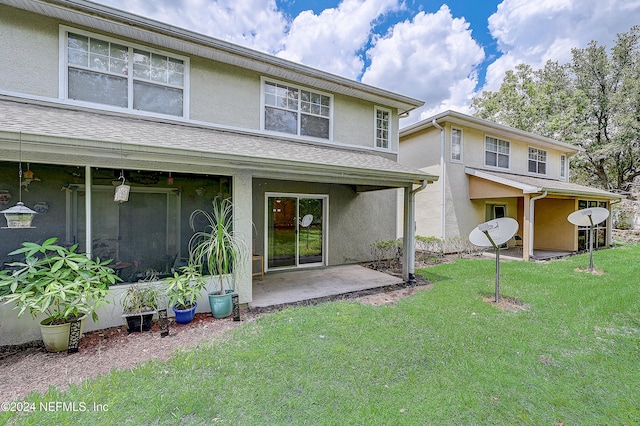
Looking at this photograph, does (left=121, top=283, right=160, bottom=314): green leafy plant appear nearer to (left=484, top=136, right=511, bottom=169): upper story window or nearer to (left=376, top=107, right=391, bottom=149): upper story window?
(left=376, top=107, right=391, bottom=149): upper story window

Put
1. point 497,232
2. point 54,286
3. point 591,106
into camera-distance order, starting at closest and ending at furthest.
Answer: point 54,286 < point 497,232 < point 591,106

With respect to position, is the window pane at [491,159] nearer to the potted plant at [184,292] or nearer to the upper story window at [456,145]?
the upper story window at [456,145]

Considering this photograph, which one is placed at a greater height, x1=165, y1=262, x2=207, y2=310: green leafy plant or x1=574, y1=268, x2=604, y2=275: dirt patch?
x1=165, y1=262, x2=207, y2=310: green leafy plant

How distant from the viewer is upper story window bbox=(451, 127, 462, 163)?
1170 cm

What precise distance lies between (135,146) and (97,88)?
3245 mm

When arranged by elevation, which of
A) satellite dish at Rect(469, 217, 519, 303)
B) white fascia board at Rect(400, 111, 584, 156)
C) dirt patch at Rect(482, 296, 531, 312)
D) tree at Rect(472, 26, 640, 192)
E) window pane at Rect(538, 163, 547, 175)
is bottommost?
dirt patch at Rect(482, 296, 531, 312)

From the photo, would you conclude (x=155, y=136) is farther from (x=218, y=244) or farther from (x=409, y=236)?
(x=409, y=236)

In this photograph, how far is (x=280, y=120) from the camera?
8.00 m

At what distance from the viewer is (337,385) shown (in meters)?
3.04

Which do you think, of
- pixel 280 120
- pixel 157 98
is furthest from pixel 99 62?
pixel 280 120

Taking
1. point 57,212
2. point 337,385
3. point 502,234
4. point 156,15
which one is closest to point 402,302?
point 502,234

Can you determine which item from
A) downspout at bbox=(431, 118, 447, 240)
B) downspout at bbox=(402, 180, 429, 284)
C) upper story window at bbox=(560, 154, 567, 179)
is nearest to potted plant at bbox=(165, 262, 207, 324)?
downspout at bbox=(402, 180, 429, 284)

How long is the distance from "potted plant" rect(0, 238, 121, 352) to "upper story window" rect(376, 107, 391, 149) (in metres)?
8.71

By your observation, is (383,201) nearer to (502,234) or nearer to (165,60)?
(502,234)
